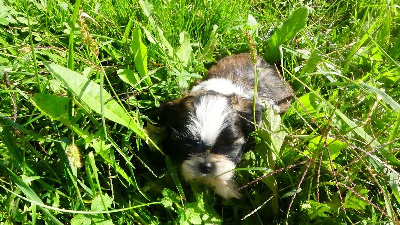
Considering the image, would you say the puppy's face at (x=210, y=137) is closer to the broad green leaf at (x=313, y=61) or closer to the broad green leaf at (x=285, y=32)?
the broad green leaf at (x=313, y=61)

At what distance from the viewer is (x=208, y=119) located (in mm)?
2350

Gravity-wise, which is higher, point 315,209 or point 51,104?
point 51,104

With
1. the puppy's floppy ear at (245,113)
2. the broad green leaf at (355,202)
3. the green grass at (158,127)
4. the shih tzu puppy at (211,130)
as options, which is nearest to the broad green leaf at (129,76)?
the green grass at (158,127)

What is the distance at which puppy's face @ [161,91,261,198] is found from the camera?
2330 millimetres

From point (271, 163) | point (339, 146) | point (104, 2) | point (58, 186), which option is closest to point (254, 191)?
point (271, 163)

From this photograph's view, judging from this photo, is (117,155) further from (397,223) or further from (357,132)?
(397,223)

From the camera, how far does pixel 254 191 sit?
8.07 feet

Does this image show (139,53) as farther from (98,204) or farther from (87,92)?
(98,204)

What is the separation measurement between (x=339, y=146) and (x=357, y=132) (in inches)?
4.8

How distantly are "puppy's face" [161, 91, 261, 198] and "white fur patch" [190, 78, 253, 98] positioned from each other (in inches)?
6.0

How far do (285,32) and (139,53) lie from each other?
44.8 inches

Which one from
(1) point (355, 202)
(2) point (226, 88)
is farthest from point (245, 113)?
(1) point (355, 202)

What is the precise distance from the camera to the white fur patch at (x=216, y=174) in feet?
7.57

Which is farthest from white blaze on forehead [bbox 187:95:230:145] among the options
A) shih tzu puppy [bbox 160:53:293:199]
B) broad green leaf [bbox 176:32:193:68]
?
broad green leaf [bbox 176:32:193:68]
